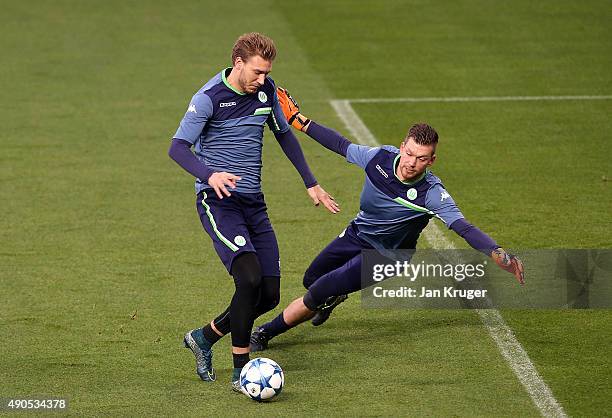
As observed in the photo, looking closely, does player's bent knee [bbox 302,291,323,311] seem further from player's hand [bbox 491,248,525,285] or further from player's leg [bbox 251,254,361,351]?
player's hand [bbox 491,248,525,285]

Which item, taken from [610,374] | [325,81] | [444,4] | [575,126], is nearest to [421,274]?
[610,374]

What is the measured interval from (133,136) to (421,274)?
5.43 meters

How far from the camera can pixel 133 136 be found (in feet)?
48.3

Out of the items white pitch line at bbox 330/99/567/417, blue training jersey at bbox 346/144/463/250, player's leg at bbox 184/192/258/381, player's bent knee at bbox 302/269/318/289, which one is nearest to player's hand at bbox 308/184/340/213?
blue training jersey at bbox 346/144/463/250

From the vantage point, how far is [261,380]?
25.0 ft

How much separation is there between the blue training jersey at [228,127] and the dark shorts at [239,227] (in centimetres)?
9

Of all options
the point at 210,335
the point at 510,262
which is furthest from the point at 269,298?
the point at 510,262

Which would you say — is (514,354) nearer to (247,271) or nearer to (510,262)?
(510,262)

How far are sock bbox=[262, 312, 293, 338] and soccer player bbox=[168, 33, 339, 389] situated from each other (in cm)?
52

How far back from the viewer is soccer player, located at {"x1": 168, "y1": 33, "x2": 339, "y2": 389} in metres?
7.85

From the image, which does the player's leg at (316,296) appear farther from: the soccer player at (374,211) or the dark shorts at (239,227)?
the dark shorts at (239,227)

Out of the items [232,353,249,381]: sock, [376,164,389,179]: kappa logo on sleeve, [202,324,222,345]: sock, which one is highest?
[376,164,389,179]: kappa logo on sleeve

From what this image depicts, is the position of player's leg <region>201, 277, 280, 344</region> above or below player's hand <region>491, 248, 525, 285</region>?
below

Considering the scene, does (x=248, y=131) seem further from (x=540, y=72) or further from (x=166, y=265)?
(x=540, y=72)
